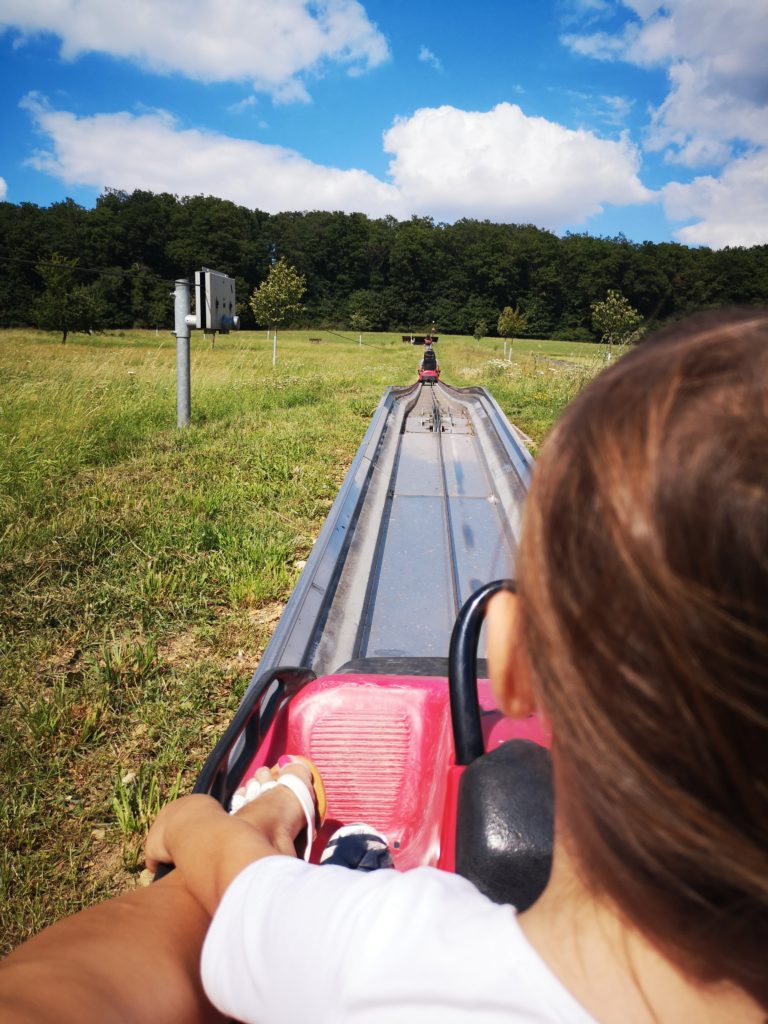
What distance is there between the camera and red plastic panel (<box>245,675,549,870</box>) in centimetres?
158

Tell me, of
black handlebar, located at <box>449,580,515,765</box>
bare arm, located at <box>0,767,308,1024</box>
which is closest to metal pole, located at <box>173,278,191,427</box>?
black handlebar, located at <box>449,580,515,765</box>

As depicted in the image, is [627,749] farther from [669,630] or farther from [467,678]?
[467,678]

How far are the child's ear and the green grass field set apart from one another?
1379 mm

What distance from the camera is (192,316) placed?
5887 millimetres

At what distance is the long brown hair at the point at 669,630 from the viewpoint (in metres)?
0.39

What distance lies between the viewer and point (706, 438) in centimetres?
40

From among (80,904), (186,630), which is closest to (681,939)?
(80,904)

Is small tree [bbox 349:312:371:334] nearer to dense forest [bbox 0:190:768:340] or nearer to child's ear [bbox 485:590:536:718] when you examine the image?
dense forest [bbox 0:190:768:340]

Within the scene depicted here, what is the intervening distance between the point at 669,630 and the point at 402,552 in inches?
121

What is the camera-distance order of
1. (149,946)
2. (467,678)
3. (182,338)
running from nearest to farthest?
1. (149,946)
2. (467,678)
3. (182,338)

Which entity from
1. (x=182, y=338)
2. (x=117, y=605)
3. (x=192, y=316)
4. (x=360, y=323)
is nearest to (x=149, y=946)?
(x=117, y=605)

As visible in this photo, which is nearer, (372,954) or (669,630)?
(669,630)

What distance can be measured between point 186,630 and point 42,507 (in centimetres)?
150

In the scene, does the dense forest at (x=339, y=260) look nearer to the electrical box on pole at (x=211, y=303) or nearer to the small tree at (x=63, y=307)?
the small tree at (x=63, y=307)
